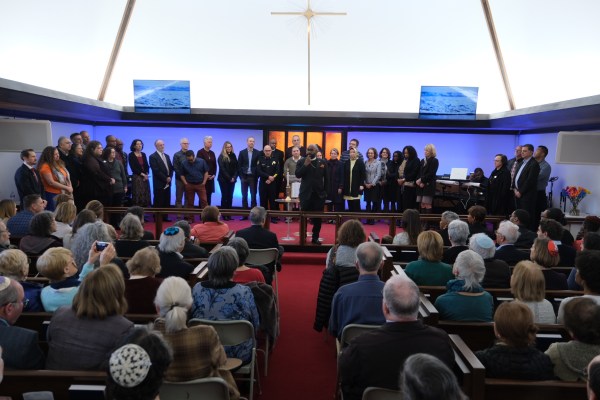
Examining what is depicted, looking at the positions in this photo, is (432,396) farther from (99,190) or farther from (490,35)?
(490,35)

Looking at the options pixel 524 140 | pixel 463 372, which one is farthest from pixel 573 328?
pixel 524 140

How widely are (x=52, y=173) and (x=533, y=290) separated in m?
7.20

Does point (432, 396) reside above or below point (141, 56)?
below

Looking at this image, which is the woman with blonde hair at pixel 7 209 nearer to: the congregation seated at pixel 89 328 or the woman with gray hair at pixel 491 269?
the congregation seated at pixel 89 328

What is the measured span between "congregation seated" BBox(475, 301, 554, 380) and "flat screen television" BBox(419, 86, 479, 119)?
30.5 feet

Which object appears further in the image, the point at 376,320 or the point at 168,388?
the point at 376,320

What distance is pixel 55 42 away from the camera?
9.55 metres

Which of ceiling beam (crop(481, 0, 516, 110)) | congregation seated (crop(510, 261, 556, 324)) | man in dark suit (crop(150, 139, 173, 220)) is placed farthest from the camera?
ceiling beam (crop(481, 0, 516, 110))

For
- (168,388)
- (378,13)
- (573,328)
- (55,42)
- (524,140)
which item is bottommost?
(168,388)

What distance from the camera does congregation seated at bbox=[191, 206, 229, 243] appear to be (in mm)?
5902

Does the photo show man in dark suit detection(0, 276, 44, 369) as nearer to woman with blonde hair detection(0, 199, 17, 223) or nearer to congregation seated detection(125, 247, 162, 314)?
congregation seated detection(125, 247, 162, 314)

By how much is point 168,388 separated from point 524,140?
12.2 m

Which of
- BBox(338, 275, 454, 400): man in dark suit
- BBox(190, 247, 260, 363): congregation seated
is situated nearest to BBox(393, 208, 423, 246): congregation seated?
BBox(190, 247, 260, 363): congregation seated

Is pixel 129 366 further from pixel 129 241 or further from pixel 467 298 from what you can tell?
pixel 129 241
